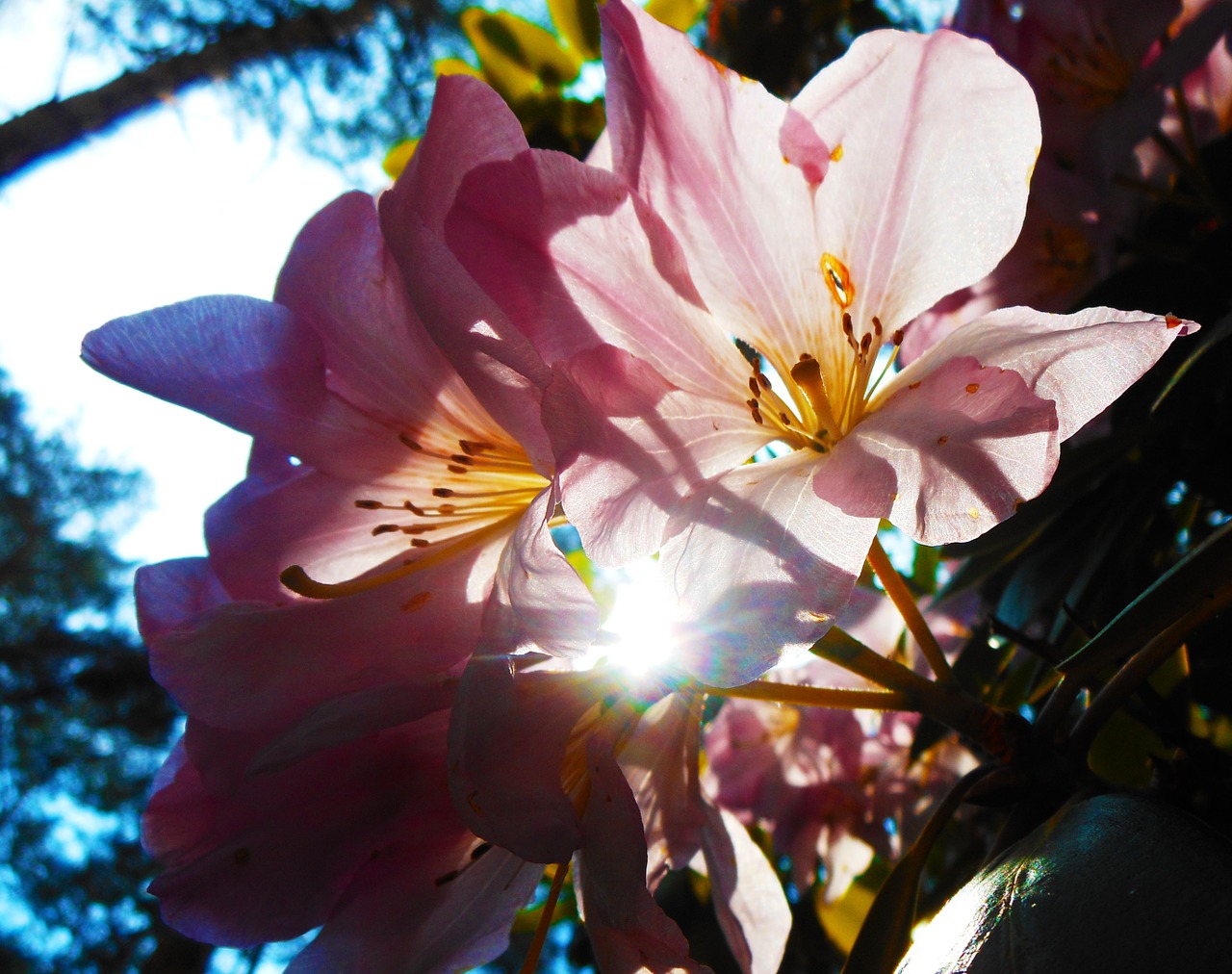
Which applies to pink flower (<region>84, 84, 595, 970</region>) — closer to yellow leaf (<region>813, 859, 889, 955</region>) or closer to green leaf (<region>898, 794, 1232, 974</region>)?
green leaf (<region>898, 794, 1232, 974</region>)

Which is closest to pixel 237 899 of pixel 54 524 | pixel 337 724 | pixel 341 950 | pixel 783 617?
pixel 341 950

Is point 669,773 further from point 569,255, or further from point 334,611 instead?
point 569,255

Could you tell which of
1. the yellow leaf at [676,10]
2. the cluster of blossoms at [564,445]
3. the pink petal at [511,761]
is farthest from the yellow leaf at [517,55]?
the pink petal at [511,761]

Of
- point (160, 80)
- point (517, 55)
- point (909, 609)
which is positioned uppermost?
point (160, 80)

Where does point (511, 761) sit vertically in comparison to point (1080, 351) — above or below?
below

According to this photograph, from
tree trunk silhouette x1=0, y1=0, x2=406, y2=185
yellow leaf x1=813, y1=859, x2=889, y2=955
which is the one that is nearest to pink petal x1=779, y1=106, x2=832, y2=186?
yellow leaf x1=813, y1=859, x2=889, y2=955

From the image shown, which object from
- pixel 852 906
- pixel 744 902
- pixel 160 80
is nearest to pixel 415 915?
pixel 744 902

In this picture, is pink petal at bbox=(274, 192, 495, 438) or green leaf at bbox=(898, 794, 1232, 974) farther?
pink petal at bbox=(274, 192, 495, 438)

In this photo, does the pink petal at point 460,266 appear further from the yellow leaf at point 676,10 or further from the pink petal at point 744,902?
the yellow leaf at point 676,10

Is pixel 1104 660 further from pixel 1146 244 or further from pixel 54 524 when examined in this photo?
pixel 54 524
